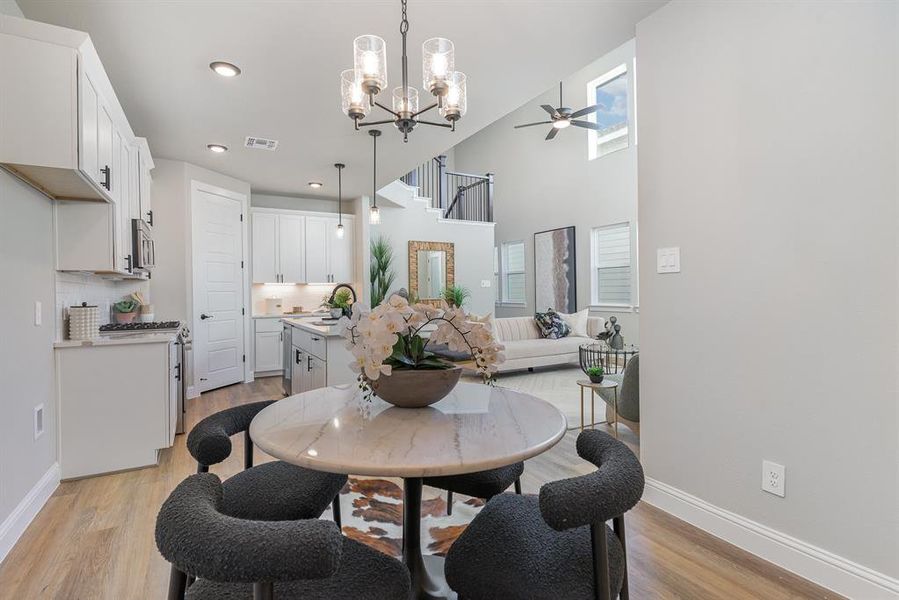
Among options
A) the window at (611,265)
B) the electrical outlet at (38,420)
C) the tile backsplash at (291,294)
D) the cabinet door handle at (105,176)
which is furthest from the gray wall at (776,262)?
the tile backsplash at (291,294)

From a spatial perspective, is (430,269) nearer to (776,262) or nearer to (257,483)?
(776,262)

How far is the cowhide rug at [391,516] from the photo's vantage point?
204cm

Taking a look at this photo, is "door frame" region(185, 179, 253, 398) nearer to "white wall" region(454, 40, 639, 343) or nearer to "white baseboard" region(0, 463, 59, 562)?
"white baseboard" region(0, 463, 59, 562)

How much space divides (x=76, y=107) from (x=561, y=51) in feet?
8.67

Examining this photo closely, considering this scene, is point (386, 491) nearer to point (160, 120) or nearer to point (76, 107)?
point (76, 107)

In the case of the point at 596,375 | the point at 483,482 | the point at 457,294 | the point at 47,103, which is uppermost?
the point at 47,103

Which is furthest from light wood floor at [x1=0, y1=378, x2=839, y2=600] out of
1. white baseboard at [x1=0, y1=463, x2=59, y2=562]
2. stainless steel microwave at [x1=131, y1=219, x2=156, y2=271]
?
stainless steel microwave at [x1=131, y1=219, x2=156, y2=271]

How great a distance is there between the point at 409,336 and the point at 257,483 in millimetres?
740

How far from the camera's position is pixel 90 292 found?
11.3ft

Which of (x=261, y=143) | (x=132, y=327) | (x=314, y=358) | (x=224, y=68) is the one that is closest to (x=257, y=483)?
(x=314, y=358)

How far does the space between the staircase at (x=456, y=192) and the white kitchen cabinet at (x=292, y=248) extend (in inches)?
104

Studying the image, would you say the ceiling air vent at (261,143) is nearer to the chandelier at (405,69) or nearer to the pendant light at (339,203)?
the pendant light at (339,203)

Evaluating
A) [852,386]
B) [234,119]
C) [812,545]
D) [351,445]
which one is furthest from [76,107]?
[812,545]

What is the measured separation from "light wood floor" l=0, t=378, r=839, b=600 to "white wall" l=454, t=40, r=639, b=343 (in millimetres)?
5168
